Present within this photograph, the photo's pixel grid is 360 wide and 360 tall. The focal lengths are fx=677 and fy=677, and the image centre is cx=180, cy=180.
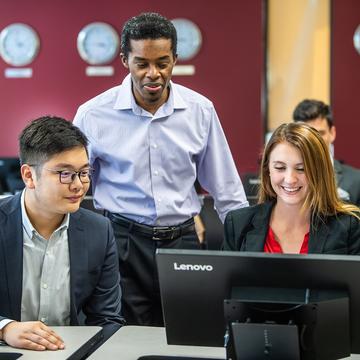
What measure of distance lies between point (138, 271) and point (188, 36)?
15.3ft

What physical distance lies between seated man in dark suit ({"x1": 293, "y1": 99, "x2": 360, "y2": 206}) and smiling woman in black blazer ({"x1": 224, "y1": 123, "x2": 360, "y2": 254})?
1.46 meters

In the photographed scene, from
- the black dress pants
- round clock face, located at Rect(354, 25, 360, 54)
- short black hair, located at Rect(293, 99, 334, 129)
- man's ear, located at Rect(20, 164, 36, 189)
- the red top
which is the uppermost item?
round clock face, located at Rect(354, 25, 360, 54)

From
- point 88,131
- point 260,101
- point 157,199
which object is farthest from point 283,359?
point 260,101

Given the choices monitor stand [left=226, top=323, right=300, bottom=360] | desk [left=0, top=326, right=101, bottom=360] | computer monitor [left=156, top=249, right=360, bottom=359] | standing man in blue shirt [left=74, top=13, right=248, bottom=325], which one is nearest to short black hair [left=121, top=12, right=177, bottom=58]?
standing man in blue shirt [left=74, top=13, right=248, bottom=325]

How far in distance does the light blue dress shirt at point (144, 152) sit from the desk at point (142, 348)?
84cm

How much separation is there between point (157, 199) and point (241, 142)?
14.6ft

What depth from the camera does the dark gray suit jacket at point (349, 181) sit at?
3922 millimetres

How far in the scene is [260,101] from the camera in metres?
7.13

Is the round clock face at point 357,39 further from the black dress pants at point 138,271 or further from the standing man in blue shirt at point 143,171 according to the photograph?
the black dress pants at point 138,271

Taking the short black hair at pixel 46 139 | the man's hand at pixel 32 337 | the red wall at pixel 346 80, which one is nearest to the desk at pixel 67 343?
the man's hand at pixel 32 337

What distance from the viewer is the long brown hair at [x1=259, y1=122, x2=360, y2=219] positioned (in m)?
2.43

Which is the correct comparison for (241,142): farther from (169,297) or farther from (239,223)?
(169,297)

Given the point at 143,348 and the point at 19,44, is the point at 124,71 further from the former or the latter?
the point at 143,348

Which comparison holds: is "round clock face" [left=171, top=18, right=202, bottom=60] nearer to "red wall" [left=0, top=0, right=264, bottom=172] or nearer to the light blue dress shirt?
"red wall" [left=0, top=0, right=264, bottom=172]
